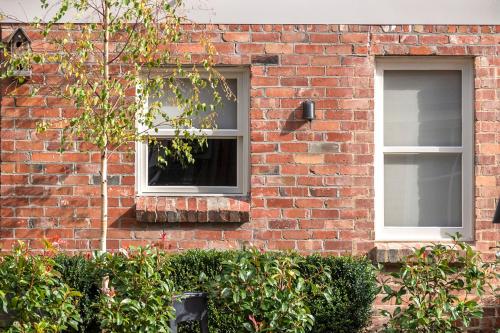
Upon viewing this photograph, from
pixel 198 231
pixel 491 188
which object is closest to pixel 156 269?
pixel 198 231

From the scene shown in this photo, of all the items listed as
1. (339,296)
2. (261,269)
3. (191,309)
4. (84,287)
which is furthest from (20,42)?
(339,296)

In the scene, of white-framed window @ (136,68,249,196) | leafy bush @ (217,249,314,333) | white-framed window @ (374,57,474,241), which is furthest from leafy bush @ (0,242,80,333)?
white-framed window @ (374,57,474,241)

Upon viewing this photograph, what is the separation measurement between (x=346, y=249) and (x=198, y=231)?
1.34 metres

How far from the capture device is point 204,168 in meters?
8.39

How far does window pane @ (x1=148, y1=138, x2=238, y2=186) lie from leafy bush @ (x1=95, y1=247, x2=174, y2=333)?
1.52 metres

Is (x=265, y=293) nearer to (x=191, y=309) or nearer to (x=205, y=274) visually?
(x=191, y=309)

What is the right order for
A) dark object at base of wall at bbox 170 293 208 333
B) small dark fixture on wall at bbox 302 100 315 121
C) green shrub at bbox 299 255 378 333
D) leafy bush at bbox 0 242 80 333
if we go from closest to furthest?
leafy bush at bbox 0 242 80 333 → dark object at base of wall at bbox 170 293 208 333 → green shrub at bbox 299 255 378 333 → small dark fixture on wall at bbox 302 100 315 121

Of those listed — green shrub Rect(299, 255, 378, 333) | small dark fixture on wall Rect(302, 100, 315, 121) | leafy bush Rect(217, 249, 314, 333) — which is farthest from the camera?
small dark fixture on wall Rect(302, 100, 315, 121)

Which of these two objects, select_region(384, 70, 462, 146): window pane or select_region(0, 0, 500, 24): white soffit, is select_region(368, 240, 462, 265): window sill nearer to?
select_region(384, 70, 462, 146): window pane

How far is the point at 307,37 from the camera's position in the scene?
8.24 m

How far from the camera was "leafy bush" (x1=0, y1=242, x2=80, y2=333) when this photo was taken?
6.63 meters

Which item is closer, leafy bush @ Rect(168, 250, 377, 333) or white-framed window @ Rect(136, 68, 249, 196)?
leafy bush @ Rect(168, 250, 377, 333)

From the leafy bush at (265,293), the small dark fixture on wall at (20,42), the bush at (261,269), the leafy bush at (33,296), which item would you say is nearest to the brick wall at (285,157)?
the small dark fixture on wall at (20,42)

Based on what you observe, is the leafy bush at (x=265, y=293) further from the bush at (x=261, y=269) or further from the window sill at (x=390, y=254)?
the window sill at (x=390, y=254)
